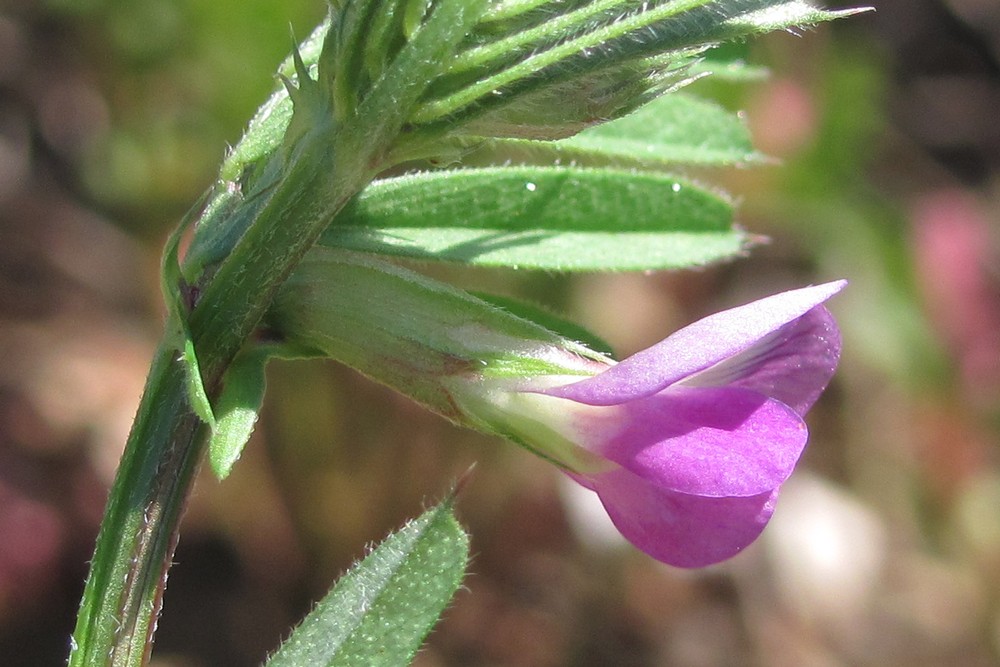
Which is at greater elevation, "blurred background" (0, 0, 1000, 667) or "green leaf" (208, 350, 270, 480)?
"green leaf" (208, 350, 270, 480)

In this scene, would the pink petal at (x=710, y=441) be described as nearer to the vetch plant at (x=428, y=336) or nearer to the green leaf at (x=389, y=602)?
the vetch plant at (x=428, y=336)

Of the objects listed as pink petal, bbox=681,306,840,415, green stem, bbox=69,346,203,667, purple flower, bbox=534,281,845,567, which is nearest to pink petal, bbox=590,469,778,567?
purple flower, bbox=534,281,845,567

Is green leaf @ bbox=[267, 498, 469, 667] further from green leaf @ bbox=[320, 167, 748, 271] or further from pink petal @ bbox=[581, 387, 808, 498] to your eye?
green leaf @ bbox=[320, 167, 748, 271]

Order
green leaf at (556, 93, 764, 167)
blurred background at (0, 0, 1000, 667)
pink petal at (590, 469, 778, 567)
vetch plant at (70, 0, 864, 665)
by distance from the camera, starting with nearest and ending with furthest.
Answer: vetch plant at (70, 0, 864, 665) → pink petal at (590, 469, 778, 567) → green leaf at (556, 93, 764, 167) → blurred background at (0, 0, 1000, 667)

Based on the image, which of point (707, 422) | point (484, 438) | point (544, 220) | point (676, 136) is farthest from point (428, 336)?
point (484, 438)

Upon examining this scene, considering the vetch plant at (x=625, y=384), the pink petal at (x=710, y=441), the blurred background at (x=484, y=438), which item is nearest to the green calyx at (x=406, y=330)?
the vetch plant at (x=625, y=384)

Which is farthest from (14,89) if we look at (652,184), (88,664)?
(88,664)

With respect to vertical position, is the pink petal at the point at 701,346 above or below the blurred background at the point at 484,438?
above

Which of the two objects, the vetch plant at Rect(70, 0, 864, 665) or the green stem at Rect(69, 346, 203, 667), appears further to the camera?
the green stem at Rect(69, 346, 203, 667)
